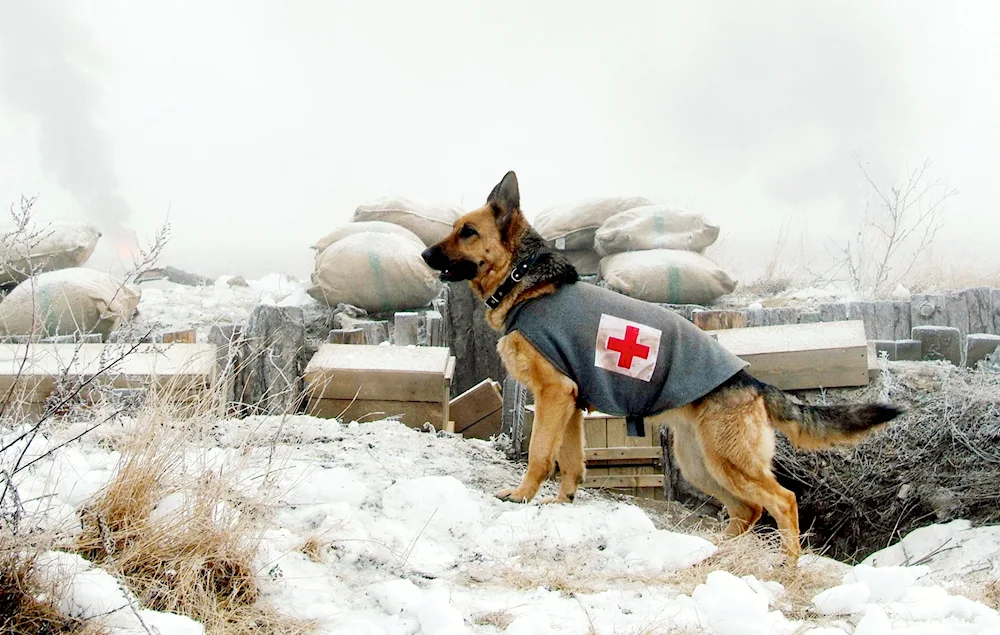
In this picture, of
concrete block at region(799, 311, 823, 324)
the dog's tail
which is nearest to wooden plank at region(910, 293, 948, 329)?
concrete block at region(799, 311, 823, 324)

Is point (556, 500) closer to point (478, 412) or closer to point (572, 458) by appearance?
point (572, 458)

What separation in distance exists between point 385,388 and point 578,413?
137 cm

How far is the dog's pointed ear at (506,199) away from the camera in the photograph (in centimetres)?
391

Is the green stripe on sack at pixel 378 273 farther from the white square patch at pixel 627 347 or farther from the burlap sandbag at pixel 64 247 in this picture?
the white square patch at pixel 627 347

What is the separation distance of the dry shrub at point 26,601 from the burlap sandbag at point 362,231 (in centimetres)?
479

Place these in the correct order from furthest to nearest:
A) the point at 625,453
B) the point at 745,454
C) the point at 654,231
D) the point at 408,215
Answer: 1. the point at 408,215
2. the point at 654,231
3. the point at 625,453
4. the point at 745,454

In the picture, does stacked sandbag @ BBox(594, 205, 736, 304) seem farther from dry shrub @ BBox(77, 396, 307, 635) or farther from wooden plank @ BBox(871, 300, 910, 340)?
dry shrub @ BBox(77, 396, 307, 635)

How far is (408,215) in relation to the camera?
744 centimetres

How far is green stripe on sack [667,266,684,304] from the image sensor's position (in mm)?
6355

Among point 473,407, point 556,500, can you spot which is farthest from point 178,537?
point 473,407

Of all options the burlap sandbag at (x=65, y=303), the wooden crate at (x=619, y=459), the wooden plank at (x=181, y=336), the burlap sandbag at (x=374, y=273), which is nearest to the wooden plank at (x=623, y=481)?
the wooden crate at (x=619, y=459)

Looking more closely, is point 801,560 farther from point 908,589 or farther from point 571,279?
point 571,279

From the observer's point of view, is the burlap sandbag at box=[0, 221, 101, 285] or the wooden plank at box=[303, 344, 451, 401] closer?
the wooden plank at box=[303, 344, 451, 401]

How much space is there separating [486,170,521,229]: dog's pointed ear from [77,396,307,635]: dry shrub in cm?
197
